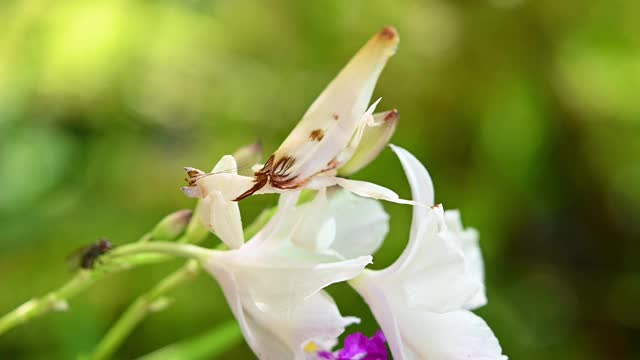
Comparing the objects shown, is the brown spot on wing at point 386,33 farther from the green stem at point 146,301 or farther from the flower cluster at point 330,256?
the green stem at point 146,301

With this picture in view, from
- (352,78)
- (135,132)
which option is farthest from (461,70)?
(352,78)

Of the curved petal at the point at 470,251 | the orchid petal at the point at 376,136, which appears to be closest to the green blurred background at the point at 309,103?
the curved petal at the point at 470,251

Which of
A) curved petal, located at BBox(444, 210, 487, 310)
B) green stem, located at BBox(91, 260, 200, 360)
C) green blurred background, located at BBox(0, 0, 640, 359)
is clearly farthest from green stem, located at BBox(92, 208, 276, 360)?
green blurred background, located at BBox(0, 0, 640, 359)

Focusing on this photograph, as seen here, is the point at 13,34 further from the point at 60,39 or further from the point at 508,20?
the point at 508,20

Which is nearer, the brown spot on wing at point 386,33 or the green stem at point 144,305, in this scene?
the brown spot on wing at point 386,33

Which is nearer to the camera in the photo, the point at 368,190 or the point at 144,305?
the point at 368,190

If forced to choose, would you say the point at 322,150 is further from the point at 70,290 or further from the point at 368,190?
the point at 70,290

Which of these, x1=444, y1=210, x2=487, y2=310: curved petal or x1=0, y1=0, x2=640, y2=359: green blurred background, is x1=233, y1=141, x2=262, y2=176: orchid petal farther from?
x1=0, y1=0, x2=640, y2=359: green blurred background

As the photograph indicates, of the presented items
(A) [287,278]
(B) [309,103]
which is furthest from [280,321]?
(B) [309,103]
